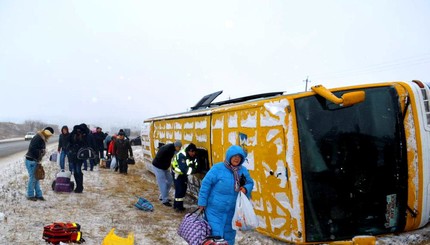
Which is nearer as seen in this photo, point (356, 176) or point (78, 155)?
point (356, 176)

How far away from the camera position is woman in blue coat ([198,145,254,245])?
4.10 metres

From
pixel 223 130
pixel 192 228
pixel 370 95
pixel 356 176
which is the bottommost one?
pixel 192 228

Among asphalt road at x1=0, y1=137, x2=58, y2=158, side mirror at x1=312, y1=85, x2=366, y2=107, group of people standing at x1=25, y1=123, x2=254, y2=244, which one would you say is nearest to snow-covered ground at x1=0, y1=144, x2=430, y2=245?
group of people standing at x1=25, y1=123, x2=254, y2=244

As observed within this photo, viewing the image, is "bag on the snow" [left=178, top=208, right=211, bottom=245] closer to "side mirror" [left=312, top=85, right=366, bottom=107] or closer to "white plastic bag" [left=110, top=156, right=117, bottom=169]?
"side mirror" [left=312, top=85, right=366, bottom=107]

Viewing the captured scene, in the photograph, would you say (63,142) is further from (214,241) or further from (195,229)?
(214,241)

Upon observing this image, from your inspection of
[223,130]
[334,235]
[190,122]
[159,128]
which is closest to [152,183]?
[159,128]

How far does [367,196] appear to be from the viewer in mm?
4934

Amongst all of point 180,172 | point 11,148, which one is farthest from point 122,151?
point 11,148

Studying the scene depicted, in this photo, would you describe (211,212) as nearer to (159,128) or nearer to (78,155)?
(78,155)

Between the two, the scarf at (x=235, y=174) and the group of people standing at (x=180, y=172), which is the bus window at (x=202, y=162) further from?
the scarf at (x=235, y=174)

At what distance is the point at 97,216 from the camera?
23.1ft

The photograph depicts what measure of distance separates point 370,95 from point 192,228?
3.26m

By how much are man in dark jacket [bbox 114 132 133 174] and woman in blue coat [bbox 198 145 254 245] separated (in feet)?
34.0

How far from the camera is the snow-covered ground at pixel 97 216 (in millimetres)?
5359
